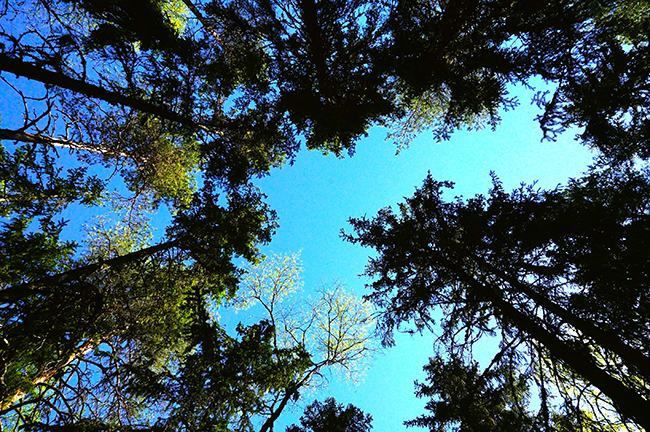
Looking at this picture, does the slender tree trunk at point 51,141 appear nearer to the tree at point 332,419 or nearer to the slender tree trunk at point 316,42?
the slender tree trunk at point 316,42

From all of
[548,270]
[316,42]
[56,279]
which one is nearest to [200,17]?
[316,42]

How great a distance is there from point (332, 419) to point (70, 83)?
10637 millimetres

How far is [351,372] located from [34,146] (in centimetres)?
1392

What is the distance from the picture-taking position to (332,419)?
7156mm

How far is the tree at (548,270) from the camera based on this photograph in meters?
4.23

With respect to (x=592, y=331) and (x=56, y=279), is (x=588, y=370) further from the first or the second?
(x=56, y=279)

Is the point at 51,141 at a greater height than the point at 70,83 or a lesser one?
greater

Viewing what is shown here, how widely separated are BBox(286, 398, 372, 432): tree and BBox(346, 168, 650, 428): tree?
285 cm

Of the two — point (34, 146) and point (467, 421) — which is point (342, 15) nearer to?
point (34, 146)

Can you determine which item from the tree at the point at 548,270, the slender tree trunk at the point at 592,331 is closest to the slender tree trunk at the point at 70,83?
the tree at the point at 548,270

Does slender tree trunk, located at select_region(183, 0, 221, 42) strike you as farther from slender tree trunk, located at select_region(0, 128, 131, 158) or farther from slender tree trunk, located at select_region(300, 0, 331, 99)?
slender tree trunk, located at select_region(0, 128, 131, 158)

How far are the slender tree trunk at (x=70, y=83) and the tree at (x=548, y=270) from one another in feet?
20.9

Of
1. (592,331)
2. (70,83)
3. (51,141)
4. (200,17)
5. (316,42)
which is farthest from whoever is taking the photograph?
(200,17)

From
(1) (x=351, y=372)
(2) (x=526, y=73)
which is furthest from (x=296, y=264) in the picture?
(2) (x=526, y=73)
